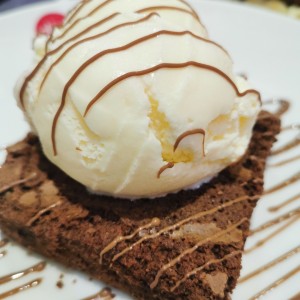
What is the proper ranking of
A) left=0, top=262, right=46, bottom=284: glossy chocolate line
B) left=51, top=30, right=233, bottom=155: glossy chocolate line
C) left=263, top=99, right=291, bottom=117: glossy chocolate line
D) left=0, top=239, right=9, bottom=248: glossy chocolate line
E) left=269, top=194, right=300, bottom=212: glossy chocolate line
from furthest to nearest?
left=263, top=99, right=291, bottom=117: glossy chocolate line, left=269, top=194, right=300, bottom=212: glossy chocolate line, left=0, top=239, right=9, bottom=248: glossy chocolate line, left=0, top=262, right=46, bottom=284: glossy chocolate line, left=51, top=30, right=233, bottom=155: glossy chocolate line

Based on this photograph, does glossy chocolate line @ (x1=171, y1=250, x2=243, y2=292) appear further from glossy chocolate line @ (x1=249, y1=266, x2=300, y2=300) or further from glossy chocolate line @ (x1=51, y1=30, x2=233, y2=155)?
glossy chocolate line @ (x1=51, y1=30, x2=233, y2=155)

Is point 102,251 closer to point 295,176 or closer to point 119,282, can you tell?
point 119,282

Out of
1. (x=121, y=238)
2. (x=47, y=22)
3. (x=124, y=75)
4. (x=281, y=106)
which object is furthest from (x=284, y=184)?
(x=47, y=22)

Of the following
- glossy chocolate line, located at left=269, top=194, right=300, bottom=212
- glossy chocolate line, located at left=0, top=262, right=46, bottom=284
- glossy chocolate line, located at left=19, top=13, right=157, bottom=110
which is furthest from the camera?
glossy chocolate line, located at left=269, top=194, right=300, bottom=212

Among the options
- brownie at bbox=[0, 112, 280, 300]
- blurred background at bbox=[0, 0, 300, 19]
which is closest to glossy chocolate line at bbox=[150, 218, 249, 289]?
brownie at bbox=[0, 112, 280, 300]

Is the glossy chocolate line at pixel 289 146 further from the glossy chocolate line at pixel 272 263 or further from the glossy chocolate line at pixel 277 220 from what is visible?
the glossy chocolate line at pixel 272 263

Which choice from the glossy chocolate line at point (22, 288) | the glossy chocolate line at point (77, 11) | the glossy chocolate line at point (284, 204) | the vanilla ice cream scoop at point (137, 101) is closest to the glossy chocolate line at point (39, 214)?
the vanilla ice cream scoop at point (137, 101)

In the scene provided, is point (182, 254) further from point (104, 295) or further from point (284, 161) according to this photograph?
point (284, 161)
